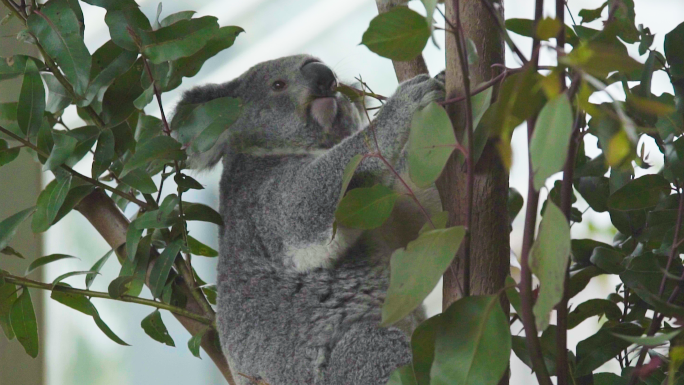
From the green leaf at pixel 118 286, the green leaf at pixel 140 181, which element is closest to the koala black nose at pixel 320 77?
the green leaf at pixel 140 181

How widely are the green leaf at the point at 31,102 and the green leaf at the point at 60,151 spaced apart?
8 centimetres

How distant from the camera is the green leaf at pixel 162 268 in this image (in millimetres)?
1349

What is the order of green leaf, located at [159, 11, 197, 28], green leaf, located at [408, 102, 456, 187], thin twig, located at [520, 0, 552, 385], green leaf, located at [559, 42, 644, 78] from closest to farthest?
green leaf, located at [559, 42, 644, 78]
thin twig, located at [520, 0, 552, 385]
green leaf, located at [408, 102, 456, 187]
green leaf, located at [159, 11, 197, 28]

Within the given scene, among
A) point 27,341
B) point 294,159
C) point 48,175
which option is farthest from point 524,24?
point 48,175

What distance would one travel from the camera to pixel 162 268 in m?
1.35

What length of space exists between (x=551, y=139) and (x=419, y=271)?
213mm

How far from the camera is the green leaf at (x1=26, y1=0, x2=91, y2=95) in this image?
1.18m

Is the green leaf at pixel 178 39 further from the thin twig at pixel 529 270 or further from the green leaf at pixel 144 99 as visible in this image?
the thin twig at pixel 529 270

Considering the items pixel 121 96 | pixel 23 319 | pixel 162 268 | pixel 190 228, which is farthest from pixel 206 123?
pixel 190 228

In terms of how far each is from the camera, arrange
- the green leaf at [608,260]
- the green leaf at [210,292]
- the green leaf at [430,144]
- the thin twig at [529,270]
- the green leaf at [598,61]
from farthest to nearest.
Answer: the green leaf at [210,292] → the green leaf at [608,260] → the green leaf at [430,144] → the thin twig at [529,270] → the green leaf at [598,61]

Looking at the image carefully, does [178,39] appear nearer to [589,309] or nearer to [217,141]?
[217,141]

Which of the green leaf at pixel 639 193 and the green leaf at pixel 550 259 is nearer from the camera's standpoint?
the green leaf at pixel 550 259

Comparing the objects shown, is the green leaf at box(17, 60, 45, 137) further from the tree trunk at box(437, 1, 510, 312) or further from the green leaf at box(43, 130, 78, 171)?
the tree trunk at box(437, 1, 510, 312)

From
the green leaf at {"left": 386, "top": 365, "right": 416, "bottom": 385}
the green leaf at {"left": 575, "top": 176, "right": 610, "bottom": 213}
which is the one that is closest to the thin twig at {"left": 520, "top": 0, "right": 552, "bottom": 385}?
the green leaf at {"left": 386, "top": 365, "right": 416, "bottom": 385}
